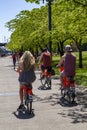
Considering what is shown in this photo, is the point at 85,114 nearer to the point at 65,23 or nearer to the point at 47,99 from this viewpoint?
the point at 47,99

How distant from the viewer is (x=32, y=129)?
372 inches

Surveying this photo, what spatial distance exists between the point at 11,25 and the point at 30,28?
1345 centimetres

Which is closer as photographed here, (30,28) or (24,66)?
(24,66)

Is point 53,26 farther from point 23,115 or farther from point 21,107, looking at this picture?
point 23,115

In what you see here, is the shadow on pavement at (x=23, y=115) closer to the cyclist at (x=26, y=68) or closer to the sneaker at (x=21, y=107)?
the sneaker at (x=21, y=107)

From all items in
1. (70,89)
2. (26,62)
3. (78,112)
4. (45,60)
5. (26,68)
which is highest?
(26,62)

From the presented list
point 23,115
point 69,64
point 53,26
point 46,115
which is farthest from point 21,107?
point 53,26

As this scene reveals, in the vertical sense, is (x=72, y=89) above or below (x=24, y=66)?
below

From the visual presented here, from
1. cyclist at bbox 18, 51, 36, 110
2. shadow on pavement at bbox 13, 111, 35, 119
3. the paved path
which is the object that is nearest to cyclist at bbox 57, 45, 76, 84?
the paved path

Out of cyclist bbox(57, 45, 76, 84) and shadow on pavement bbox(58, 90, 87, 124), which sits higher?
cyclist bbox(57, 45, 76, 84)

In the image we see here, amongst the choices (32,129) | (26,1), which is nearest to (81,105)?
(32,129)

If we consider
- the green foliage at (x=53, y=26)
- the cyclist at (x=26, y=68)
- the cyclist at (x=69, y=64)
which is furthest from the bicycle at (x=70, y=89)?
the green foliage at (x=53, y=26)

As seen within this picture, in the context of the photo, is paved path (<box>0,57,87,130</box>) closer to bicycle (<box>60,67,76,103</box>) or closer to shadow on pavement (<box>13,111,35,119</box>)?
shadow on pavement (<box>13,111,35,119</box>)

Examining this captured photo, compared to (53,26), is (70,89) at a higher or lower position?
lower
